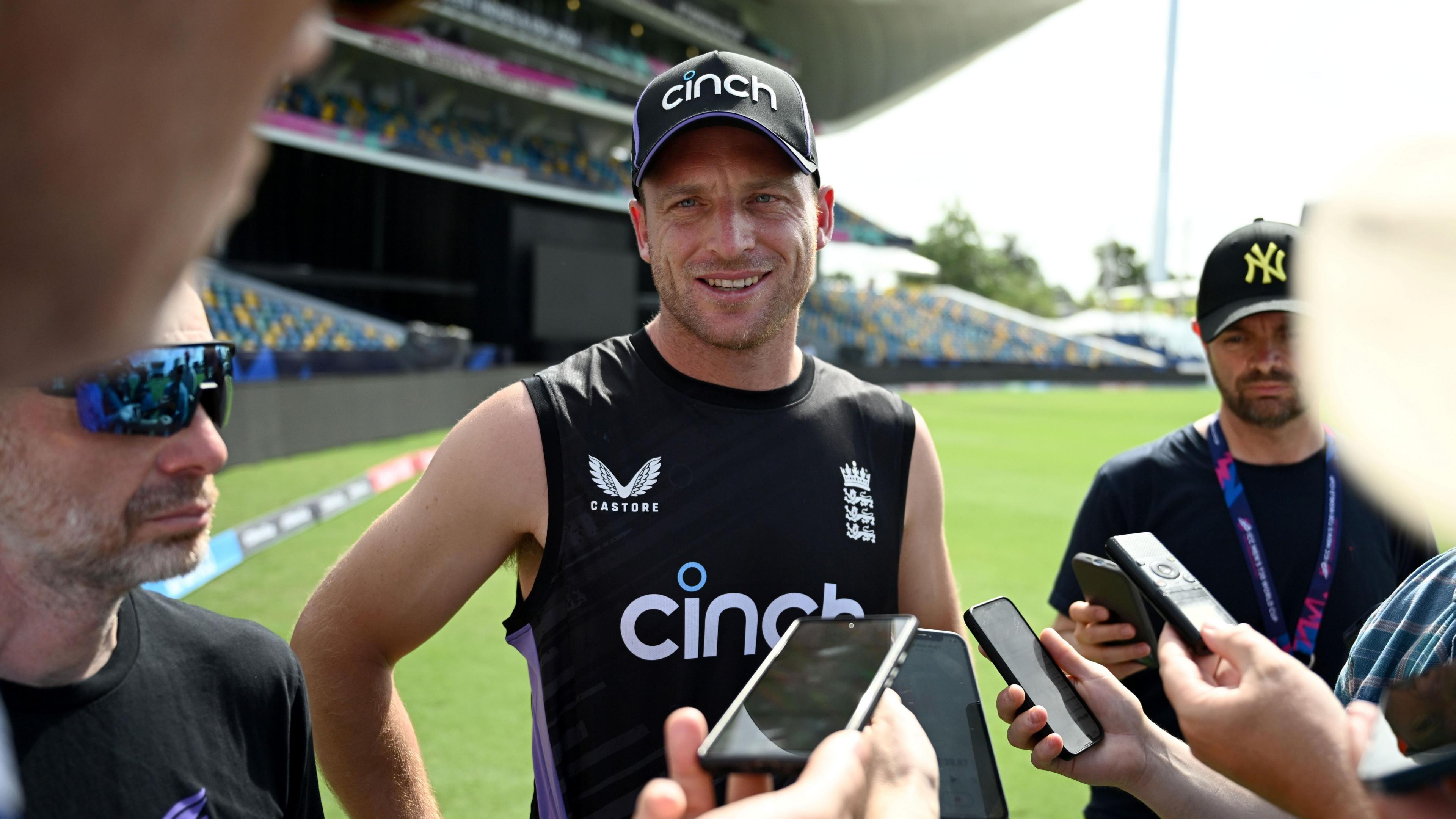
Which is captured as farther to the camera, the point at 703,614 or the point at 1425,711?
the point at 703,614

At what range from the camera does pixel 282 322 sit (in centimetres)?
2459

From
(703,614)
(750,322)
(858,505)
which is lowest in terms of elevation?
(703,614)

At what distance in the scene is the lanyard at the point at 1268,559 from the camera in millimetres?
3066

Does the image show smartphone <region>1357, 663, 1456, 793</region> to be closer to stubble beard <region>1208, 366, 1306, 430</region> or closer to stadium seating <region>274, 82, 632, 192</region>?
stubble beard <region>1208, 366, 1306, 430</region>

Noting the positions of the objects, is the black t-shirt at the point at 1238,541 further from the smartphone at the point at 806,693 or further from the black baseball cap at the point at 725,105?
the smartphone at the point at 806,693

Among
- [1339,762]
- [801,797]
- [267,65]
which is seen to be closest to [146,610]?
[801,797]

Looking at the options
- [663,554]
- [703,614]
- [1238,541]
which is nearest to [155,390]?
[663,554]

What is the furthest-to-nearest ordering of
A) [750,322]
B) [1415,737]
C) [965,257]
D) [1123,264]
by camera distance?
1. [1123,264]
2. [965,257]
3. [750,322]
4. [1415,737]

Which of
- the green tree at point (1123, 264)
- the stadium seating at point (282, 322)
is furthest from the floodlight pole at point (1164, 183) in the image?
the green tree at point (1123, 264)

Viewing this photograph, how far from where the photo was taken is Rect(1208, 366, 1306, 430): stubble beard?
327 centimetres

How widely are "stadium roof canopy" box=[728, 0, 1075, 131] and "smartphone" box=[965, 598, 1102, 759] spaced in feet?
168

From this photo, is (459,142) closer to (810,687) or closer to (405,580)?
(405,580)

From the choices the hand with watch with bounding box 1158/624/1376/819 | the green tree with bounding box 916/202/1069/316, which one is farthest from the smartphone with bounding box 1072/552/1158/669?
the green tree with bounding box 916/202/1069/316

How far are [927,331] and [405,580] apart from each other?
52.6 metres
